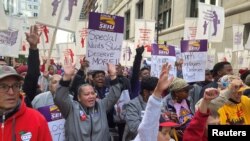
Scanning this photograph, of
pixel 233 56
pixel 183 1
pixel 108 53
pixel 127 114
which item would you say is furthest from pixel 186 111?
pixel 183 1

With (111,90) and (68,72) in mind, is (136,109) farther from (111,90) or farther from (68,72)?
(68,72)

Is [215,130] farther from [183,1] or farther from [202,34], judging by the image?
[183,1]

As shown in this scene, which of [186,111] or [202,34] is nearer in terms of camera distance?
[186,111]

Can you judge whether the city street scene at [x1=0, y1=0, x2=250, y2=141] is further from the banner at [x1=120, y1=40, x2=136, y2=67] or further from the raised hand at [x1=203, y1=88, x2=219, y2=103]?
the banner at [x1=120, y1=40, x2=136, y2=67]

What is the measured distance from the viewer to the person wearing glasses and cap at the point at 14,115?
9.14 ft

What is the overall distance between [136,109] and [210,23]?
632 cm

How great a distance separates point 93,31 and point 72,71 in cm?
195

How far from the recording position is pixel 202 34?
9844 mm

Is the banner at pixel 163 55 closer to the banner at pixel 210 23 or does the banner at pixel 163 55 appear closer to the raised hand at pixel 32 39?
the banner at pixel 210 23

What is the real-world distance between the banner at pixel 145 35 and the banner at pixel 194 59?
13.4 ft

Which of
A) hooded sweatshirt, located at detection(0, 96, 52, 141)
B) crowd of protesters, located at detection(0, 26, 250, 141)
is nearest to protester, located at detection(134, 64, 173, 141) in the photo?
crowd of protesters, located at detection(0, 26, 250, 141)

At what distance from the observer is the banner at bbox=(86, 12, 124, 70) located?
5754mm

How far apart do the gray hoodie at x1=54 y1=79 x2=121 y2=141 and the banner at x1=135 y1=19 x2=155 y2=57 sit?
7.52 meters

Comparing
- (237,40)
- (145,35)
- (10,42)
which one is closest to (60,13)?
(10,42)
